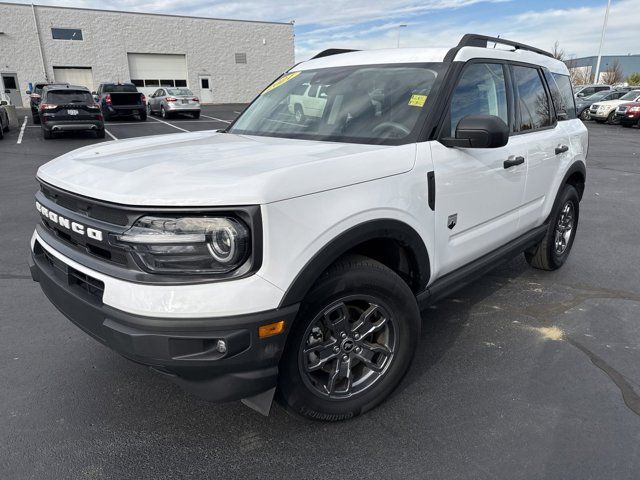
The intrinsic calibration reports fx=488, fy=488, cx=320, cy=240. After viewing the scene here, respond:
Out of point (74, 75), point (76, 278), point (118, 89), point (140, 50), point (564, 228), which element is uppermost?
point (140, 50)

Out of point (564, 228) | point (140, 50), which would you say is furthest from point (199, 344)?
point (140, 50)

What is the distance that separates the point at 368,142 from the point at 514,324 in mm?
1903

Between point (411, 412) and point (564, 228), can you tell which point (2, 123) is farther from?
point (411, 412)

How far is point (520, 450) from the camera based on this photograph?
2.36 meters

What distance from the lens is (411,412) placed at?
2652mm

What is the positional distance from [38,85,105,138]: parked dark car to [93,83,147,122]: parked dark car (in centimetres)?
621

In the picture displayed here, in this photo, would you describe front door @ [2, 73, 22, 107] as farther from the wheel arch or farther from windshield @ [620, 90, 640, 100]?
the wheel arch

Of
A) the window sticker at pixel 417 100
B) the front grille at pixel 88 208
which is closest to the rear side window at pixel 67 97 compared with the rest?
the front grille at pixel 88 208

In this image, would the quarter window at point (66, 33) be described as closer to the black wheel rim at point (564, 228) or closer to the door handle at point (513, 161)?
the black wheel rim at point (564, 228)

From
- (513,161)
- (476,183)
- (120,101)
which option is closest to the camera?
(476,183)

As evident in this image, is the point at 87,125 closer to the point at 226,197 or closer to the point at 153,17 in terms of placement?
the point at 226,197

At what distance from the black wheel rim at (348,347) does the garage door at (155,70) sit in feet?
133

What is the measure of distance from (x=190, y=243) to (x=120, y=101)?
74.5 ft

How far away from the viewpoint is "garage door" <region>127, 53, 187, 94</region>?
127 feet
